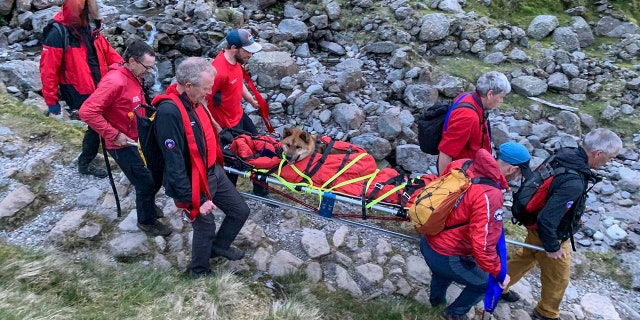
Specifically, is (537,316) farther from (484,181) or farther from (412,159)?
(412,159)

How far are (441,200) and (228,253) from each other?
247 cm

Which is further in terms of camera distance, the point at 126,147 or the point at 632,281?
the point at 632,281

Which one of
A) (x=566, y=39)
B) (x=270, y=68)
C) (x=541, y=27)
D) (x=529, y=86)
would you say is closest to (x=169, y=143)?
(x=270, y=68)

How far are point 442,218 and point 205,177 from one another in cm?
227

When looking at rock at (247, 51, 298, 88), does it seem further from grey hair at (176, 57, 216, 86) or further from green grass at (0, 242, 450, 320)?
grey hair at (176, 57, 216, 86)

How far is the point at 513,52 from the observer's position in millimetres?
12695

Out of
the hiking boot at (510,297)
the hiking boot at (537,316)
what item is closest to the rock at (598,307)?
the hiking boot at (537,316)

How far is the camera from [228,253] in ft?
17.6

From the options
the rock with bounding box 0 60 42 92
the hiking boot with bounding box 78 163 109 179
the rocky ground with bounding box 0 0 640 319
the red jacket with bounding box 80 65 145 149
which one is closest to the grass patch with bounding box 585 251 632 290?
the rocky ground with bounding box 0 0 640 319

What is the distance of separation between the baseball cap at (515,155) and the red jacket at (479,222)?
197 mm

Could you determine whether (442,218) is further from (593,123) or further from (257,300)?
(593,123)

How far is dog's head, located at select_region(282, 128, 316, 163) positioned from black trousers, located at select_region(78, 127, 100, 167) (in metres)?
2.90

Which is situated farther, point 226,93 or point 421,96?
point 421,96

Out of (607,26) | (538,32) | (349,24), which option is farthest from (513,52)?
(349,24)
